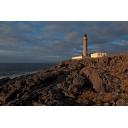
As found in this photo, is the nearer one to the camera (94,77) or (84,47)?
(94,77)

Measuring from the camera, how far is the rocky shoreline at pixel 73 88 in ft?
33.7

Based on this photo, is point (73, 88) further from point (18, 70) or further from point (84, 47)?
point (18, 70)

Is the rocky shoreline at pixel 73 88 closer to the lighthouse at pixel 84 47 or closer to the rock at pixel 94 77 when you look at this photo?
the rock at pixel 94 77

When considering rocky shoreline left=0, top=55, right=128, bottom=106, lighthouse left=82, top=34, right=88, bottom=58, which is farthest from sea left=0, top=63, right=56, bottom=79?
rocky shoreline left=0, top=55, right=128, bottom=106

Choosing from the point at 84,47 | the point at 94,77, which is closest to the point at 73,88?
the point at 94,77

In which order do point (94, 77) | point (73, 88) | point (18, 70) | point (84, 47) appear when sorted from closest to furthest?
point (73, 88)
point (94, 77)
point (84, 47)
point (18, 70)

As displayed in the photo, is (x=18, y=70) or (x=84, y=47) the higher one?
(x=84, y=47)

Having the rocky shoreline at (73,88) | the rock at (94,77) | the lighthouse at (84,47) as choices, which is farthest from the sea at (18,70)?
the rock at (94,77)

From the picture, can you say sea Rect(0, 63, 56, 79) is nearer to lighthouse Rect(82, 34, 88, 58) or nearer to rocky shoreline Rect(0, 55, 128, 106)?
lighthouse Rect(82, 34, 88, 58)

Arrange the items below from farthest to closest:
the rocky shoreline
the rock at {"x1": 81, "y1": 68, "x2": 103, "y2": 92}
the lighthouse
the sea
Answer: the sea < the lighthouse < the rock at {"x1": 81, "y1": 68, "x2": 103, "y2": 92} < the rocky shoreline

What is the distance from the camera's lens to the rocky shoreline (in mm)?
10274

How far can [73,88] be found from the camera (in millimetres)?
11953
